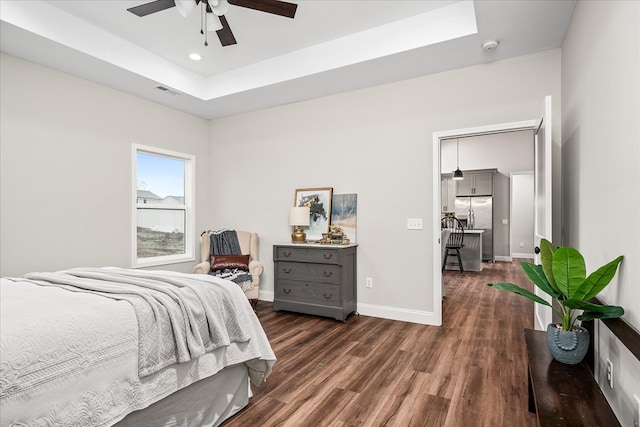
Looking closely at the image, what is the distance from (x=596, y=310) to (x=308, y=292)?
2.87 metres

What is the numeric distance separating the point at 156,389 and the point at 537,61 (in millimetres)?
3926

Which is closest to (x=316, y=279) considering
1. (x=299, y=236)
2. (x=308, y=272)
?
(x=308, y=272)

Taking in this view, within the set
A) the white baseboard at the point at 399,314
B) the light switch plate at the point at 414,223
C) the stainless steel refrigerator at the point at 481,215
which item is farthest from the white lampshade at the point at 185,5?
the stainless steel refrigerator at the point at 481,215

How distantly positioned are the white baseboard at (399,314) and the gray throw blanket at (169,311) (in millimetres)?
2293

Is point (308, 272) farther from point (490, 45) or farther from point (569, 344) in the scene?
point (490, 45)

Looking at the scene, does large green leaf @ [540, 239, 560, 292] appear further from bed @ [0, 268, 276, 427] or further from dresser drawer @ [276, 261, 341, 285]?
dresser drawer @ [276, 261, 341, 285]

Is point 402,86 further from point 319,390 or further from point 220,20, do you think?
point 319,390

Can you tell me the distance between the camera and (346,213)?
4.20 meters

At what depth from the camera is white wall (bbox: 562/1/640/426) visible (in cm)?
138

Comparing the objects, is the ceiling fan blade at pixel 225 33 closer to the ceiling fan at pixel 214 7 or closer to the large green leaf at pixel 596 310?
the ceiling fan at pixel 214 7

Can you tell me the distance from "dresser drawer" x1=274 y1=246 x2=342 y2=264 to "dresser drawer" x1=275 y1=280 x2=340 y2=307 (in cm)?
27

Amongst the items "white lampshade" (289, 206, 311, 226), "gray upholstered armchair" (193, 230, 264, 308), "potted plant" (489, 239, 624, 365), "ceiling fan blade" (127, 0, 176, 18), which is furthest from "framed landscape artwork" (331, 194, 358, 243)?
"ceiling fan blade" (127, 0, 176, 18)

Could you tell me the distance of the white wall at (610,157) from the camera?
1377mm

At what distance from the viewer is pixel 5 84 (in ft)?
10.4
